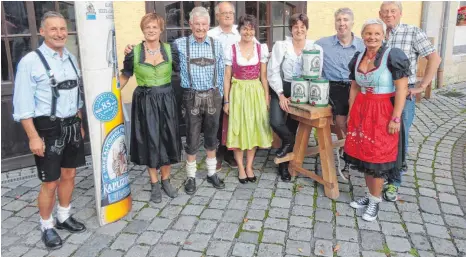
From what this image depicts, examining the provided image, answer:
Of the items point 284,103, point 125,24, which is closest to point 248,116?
point 284,103

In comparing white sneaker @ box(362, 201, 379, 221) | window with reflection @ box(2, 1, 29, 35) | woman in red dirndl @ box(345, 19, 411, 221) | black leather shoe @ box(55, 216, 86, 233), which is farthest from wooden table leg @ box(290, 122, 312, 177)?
window with reflection @ box(2, 1, 29, 35)

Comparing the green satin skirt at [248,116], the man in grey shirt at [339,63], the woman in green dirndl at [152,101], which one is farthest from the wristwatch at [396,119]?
the woman in green dirndl at [152,101]

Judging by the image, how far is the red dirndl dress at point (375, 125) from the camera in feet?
10.9

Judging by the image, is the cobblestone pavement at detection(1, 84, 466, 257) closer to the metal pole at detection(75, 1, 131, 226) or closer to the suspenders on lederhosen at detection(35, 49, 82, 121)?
the metal pole at detection(75, 1, 131, 226)

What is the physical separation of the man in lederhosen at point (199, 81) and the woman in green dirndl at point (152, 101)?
175 millimetres

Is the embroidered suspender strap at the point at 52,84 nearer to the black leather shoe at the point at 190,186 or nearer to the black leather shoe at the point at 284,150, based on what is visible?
the black leather shoe at the point at 190,186

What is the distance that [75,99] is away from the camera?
10.4ft

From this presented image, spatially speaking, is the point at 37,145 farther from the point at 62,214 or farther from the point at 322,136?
the point at 322,136

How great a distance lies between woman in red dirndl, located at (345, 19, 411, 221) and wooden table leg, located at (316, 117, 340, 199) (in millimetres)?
412

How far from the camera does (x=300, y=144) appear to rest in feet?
14.2

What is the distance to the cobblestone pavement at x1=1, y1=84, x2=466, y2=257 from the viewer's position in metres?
3.18

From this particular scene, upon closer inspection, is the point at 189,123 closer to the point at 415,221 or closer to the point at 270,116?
the point at 270,116

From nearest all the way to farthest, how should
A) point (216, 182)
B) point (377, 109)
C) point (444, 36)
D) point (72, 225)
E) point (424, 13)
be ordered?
point (377, 109) < point (72, 225) < point (216, 182) < point (424, 13) < point (444, 36)

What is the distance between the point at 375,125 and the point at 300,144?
1101mm
